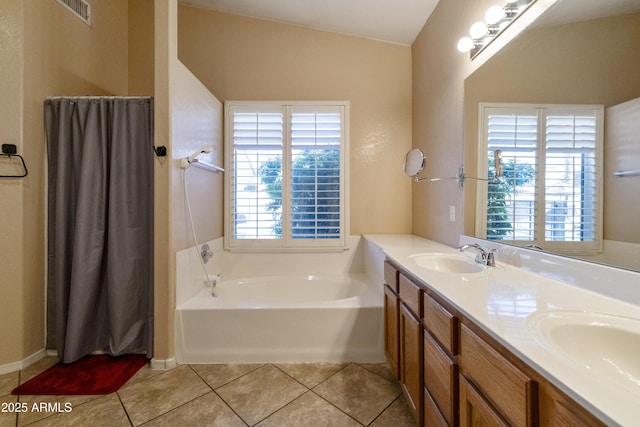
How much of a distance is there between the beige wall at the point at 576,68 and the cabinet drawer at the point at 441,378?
73 centimetres

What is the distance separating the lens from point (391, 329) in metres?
1.58

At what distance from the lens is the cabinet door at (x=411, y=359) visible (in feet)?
3.72

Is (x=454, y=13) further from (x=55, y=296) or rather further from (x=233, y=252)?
(x=55, y=296)

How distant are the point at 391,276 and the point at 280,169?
61.9 inches

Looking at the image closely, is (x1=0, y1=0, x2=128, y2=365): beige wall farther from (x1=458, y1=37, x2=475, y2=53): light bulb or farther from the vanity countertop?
(x1=458, y1=37, x2=475, y2=53): light bulb

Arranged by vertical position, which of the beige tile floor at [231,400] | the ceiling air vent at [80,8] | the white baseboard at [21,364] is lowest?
the beige tile floor at [231,400]

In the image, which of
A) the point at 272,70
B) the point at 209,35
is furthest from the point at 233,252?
the point at 209,35

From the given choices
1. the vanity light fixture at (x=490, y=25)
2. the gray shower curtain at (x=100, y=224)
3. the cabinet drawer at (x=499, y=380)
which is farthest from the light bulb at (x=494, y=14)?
the gray shower curtain at (x=100, y=224)

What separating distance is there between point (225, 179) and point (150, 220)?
930 millimetres

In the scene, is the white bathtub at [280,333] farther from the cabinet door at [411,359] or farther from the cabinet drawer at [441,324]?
the cabinet drawer at [441,324]

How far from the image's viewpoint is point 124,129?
1750 mm

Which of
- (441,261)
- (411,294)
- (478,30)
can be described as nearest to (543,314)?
(411,294)

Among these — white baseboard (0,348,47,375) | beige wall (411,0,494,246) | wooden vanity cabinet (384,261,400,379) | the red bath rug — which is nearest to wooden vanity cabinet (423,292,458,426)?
wooden vanity cabinet (384,261,400,379)

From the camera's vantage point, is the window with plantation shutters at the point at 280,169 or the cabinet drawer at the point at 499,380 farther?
the window with plantation shutters at the point at 280,169
